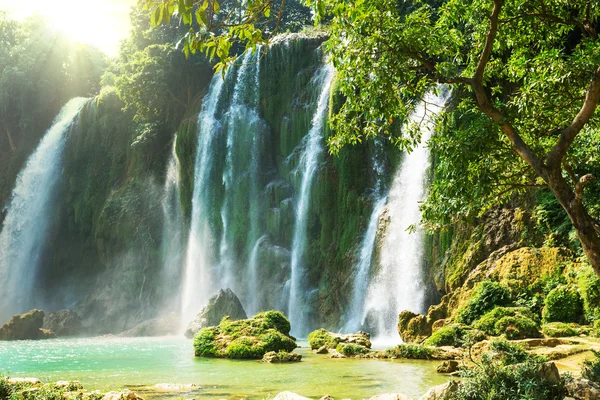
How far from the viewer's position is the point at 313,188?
30.8 meters

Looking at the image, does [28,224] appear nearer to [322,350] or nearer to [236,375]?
[322,350]

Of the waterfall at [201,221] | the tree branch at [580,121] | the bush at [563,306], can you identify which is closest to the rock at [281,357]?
the bush at [563,306]

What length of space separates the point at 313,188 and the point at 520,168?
20.7m

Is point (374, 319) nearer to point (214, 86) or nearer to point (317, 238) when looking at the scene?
point (317, 238)

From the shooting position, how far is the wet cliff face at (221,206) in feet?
97.3

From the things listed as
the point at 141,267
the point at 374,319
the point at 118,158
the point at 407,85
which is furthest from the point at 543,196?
the point at 118,158

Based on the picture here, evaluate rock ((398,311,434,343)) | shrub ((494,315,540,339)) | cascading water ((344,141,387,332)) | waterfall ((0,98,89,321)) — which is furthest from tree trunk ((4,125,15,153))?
shrub ((494,315,540,339))

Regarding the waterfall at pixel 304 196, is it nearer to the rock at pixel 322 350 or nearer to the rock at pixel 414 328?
the rock at pixel 414 328

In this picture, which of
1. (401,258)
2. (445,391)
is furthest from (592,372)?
(401,258)

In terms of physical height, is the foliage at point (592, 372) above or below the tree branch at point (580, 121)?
below

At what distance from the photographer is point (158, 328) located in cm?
3078

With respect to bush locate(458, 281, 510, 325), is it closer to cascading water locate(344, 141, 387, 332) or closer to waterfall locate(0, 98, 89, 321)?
cascading water locate(344, 141, 387, 332)

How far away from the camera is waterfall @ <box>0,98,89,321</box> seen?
4281 centimetres

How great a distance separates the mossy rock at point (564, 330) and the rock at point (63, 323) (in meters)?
28.7
